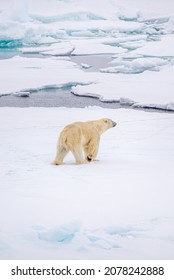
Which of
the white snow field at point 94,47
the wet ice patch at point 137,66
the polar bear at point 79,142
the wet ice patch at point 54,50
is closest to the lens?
the polar bear at point 79,142

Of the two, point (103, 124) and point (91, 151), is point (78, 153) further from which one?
point (103, 124)

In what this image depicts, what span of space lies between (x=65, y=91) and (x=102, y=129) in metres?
4.24

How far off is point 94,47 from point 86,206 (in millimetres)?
9344

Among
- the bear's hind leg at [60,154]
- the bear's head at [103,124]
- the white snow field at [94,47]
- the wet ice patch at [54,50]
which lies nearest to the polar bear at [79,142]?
the bear's hind leg at [60,154]

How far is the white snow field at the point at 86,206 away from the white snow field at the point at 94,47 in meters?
3.49

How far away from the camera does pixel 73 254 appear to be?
4.97 feet

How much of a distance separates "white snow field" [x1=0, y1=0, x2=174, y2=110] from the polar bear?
3277 mm

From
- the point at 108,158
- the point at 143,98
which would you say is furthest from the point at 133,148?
the point at 143,98

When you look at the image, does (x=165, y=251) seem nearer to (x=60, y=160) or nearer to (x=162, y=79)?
(x=60, y=160)

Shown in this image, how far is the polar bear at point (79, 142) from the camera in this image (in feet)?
8.63

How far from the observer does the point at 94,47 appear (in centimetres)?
1083

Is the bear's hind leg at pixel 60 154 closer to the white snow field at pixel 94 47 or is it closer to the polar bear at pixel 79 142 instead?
the polar bear at pixel 79 142

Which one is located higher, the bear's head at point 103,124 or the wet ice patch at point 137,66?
the bear's head at point 103,124

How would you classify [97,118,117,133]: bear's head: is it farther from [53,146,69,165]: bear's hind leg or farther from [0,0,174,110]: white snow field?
[0,0,174,110]: white snow field
